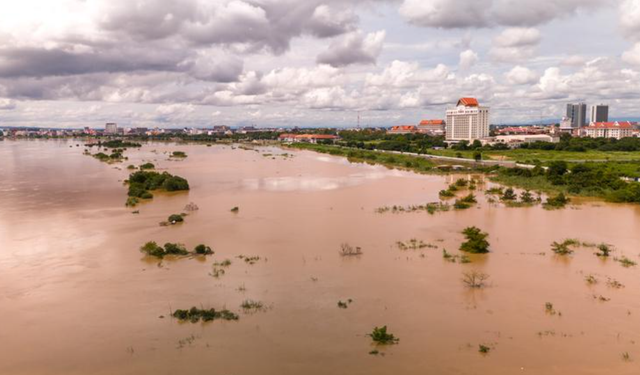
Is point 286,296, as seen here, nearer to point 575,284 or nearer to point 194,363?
point 194,363

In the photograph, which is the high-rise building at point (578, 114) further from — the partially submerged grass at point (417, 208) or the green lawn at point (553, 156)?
the partially submerged grass at point (417, 208)

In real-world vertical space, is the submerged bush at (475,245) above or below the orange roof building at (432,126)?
below

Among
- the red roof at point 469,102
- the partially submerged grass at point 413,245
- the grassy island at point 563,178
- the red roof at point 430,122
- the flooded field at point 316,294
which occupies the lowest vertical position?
the flooded field at point 316,294

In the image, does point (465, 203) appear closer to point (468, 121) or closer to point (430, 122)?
point (468, 121)

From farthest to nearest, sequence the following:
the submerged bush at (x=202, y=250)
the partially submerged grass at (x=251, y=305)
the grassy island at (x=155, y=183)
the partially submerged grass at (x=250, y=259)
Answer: the grassy island at (x=155, y=183) < the submerged bush at (x=202, y=250) < the partially submerged grass at (x=250, y=259) < the partially submerged grass at (x=251, y=305)

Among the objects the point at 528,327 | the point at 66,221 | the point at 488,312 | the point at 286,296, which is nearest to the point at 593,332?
the point at 528,327

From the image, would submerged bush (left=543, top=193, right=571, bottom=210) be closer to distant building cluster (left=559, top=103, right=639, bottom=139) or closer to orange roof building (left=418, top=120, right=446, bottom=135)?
distant building cluster (left=559, top=103, right=639, bottom=139)

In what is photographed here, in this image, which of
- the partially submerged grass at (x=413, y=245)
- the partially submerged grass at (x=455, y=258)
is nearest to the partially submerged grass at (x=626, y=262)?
the partially submerged grass at (x=455, y=258)

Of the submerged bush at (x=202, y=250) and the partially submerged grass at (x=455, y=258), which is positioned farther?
the submerged bush at (x=202, y=250)

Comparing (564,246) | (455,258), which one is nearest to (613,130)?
(564,246)
